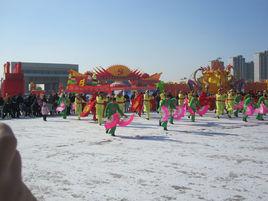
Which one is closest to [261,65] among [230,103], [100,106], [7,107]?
[230,103]

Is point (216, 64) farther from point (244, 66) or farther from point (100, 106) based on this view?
point (244, 66)

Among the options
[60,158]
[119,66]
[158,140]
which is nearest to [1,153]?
[60,158]

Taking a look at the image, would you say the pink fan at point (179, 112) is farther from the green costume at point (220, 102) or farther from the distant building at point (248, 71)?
the distant building at point (248, 71)

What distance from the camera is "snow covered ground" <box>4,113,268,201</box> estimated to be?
538 cm

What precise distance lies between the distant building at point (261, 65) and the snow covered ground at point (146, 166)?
101m

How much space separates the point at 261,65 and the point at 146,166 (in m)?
108

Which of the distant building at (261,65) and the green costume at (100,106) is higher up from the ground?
the distant building at (261,65)

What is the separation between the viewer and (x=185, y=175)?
21.3 feet

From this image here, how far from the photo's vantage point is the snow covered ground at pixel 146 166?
538 cm

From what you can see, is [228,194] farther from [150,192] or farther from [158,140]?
[158,140]

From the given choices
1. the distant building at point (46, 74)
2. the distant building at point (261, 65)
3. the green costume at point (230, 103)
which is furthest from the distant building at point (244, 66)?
the green costume at point (230, 103)

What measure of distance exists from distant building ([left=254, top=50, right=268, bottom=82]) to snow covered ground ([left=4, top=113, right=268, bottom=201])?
10066cm

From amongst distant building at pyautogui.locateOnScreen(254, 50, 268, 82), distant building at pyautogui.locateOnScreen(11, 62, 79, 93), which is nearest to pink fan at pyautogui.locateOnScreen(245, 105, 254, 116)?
distant building at pyautogui.locateOnScreen(11, 62, 79, 93)

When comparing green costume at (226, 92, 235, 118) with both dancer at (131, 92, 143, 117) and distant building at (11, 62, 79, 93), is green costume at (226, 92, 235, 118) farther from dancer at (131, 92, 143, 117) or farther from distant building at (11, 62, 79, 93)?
distant building at (11, 62, 79, 93)
